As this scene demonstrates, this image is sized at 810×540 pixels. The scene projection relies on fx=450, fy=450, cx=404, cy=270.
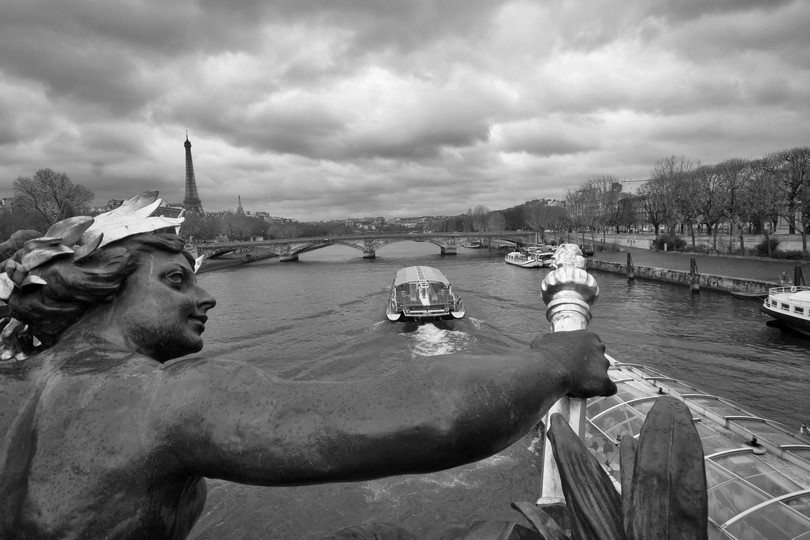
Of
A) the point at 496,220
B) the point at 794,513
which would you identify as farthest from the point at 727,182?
the point at 496,220

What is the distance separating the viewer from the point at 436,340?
19703 millimetres

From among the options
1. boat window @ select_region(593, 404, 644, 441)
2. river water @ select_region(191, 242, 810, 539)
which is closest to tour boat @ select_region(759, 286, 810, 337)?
river water @ select_region(191, 242, 810, 539)

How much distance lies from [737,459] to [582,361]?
718 centimetres

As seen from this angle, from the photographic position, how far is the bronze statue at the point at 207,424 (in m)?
0.79

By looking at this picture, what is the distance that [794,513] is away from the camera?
501 centimetres

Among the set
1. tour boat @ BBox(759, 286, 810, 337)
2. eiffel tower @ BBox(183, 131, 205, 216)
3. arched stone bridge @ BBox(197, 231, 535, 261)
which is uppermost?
eiffel tower @ BBox(183, 131, 205, 216)

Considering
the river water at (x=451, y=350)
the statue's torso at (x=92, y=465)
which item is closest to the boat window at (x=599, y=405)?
the river water at (x=451, y=350)

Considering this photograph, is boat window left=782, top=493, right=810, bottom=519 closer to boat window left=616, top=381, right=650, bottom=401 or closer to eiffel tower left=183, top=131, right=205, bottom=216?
boat window left=616, top=381, right=650, bottom=401

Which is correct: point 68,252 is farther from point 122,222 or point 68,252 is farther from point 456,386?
point 456,386

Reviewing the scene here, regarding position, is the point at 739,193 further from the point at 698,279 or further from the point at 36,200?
the point at 36,200

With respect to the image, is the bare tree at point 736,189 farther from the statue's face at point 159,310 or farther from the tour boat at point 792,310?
the statue's face at point 159,310

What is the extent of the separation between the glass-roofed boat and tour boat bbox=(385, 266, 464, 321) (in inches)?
505

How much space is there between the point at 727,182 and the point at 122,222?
47816 mm

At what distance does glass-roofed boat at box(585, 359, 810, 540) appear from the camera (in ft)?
16.5
